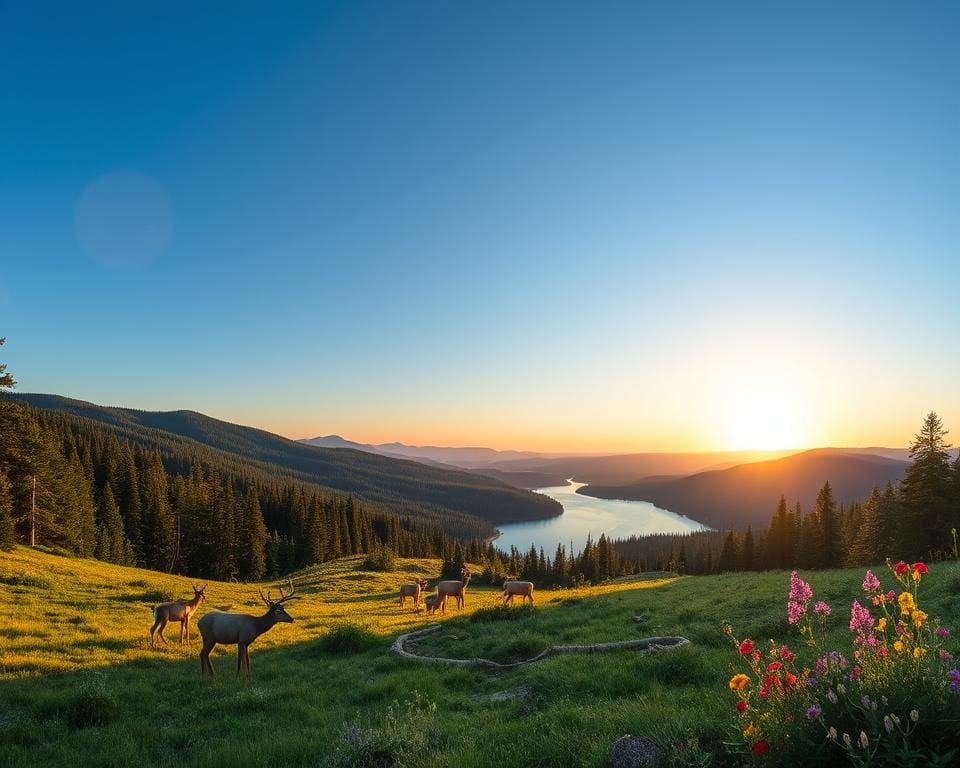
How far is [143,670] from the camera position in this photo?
13.6m

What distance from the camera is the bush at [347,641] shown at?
16875 millimetres

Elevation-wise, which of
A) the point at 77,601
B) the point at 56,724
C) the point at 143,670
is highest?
the point at 56,724

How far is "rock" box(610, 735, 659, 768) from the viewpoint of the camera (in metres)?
5.07

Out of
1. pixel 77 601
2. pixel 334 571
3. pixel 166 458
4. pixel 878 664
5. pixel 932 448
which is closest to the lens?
pixel 878 664

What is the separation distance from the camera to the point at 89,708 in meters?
9.70

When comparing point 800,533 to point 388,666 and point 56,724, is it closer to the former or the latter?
point 388,666

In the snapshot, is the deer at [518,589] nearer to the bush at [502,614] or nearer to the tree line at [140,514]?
the bush at [502,614]

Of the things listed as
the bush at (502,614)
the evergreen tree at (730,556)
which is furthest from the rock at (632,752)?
the evergreen tree at (730,556)

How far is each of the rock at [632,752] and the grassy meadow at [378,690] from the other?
0.15 m

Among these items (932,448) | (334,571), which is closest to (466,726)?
(932,448)

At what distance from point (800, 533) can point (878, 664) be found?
75.9 m

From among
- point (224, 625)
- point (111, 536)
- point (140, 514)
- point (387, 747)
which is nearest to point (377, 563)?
point (111, 536)

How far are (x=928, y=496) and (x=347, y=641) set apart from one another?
146 ft

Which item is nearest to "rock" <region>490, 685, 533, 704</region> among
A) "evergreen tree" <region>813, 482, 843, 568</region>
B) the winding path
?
the winding path
